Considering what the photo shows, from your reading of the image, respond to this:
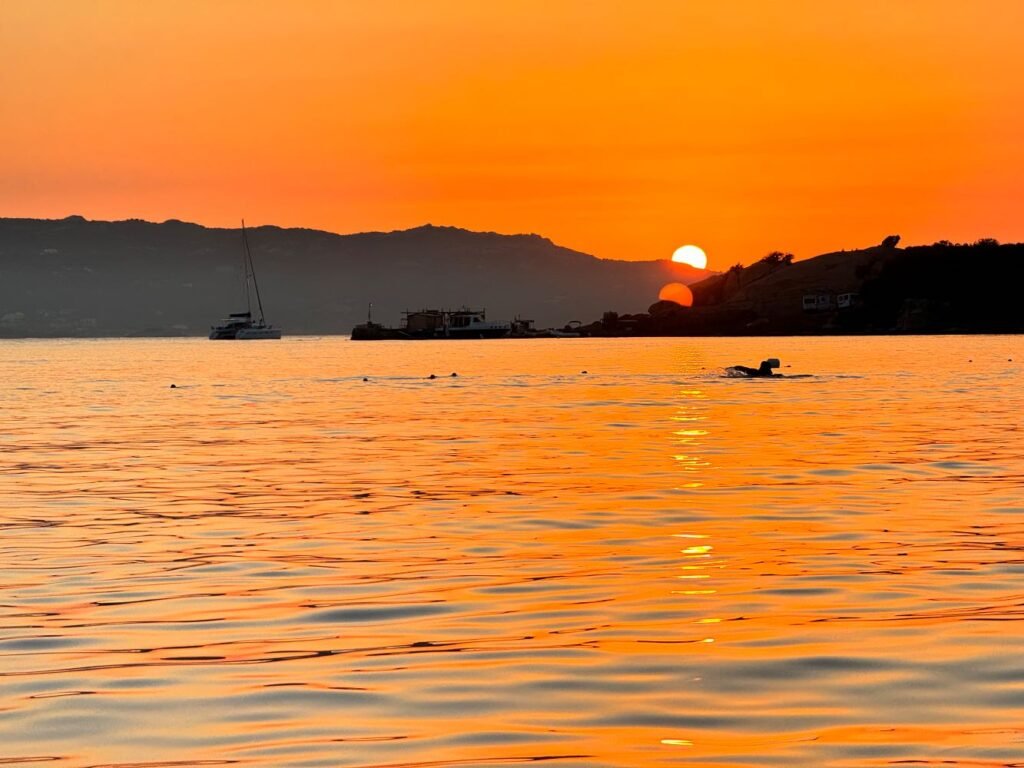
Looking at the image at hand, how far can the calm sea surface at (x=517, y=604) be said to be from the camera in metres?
9.87

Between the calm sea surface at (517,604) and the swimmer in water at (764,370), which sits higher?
the calm sea surface at (517,604)

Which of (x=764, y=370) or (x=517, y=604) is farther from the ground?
(x=517, y=604)

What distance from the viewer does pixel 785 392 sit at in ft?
205

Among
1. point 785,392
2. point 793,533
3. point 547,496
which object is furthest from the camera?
point 785,392

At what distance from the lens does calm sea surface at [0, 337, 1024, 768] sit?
9867 mm

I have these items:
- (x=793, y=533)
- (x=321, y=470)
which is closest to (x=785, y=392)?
(x=321, y=470)

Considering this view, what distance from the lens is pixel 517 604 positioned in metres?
14.7

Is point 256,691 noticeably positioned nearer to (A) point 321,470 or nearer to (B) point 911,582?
(B) point 911,582

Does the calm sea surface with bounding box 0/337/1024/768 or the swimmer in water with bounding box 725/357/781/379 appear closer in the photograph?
the calm sea surface with bounding box 0/337/1024/768

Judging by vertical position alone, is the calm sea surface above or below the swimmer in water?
above

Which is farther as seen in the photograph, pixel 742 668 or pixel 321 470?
pixel 321 470

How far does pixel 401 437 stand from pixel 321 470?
9.50 metres

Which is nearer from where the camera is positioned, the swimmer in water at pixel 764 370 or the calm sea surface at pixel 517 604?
the calm sea surface at pixel 517 604

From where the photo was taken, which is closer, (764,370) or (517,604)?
(517,604)
